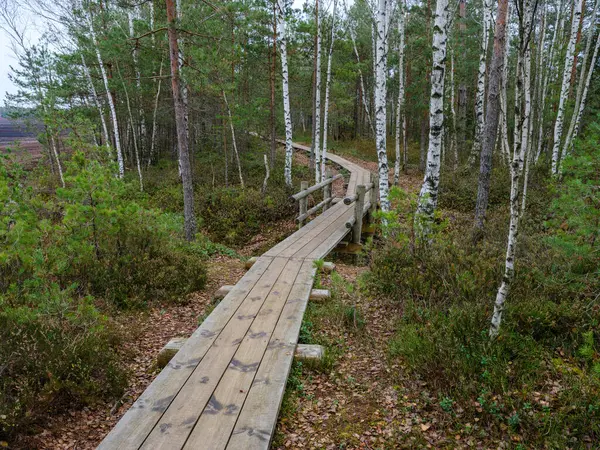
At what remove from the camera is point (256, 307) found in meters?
4.89

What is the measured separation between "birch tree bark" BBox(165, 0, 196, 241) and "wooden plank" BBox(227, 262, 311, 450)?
19.4 feet

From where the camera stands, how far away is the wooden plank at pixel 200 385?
2.72 m

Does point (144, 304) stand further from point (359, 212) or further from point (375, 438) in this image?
point (359, 212)

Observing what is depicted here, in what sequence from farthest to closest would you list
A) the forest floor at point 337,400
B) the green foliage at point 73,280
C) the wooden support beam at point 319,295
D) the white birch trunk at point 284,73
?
the white birch trunk at point 284,73
the wooden support beam at point 319,295
the green foliage at point 73,280
the forest floor at point 337,400

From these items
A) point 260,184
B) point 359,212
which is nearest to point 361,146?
point 260,184

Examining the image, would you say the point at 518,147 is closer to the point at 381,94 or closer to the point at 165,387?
the point at 165,387

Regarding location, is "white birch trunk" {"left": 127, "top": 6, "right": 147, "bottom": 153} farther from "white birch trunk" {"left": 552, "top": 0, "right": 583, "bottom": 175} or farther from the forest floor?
"white birch trunk" {"left": 552, "top": 0, "right": 583, "bottom": 175}

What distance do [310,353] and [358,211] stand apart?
573 cm

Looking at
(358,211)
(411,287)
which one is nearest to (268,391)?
(411,287)

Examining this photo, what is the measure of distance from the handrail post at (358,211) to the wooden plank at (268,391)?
4928 millimetres

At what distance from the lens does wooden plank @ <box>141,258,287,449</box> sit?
2.72 meters

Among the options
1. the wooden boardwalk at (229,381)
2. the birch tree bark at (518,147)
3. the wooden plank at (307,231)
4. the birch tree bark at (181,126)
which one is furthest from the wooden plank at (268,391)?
the birch tree bark at (181,126)

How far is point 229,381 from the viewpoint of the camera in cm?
336

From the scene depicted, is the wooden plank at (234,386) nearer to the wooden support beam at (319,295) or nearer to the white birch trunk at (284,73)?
the wooden support beam at (319,295)
